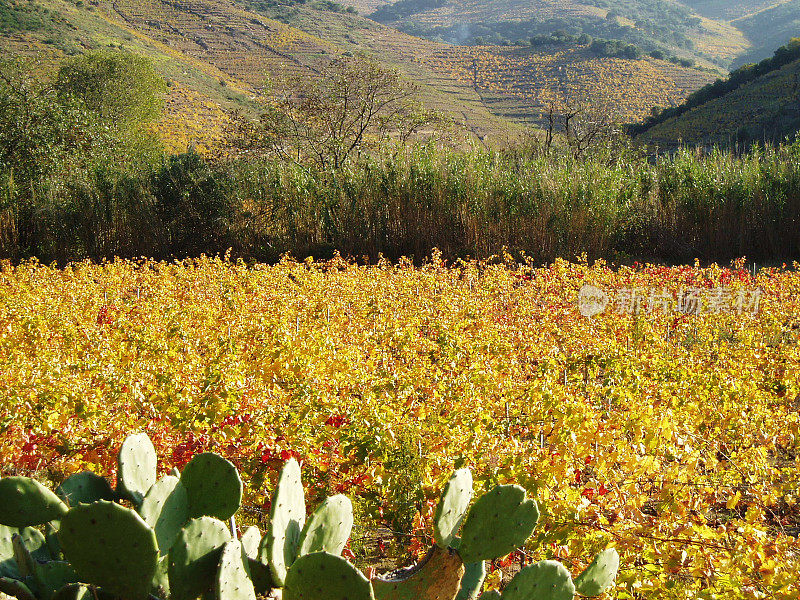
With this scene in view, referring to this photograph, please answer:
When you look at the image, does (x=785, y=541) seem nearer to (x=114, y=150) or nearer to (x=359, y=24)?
(x=114, y=150)

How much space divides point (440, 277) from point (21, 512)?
588 centimetres

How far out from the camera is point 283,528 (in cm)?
149

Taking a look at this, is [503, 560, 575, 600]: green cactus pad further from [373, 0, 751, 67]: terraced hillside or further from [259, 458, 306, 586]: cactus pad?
[373, 0, 751, 67]: terraced hillside

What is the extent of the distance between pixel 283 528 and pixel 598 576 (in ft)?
2.62

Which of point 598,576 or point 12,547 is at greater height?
point 12,547

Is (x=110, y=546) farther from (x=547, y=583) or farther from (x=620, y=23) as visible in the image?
(x=620, y=23)

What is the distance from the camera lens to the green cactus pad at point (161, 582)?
1.46m

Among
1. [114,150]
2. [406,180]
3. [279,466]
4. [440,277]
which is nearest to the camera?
[279,466]

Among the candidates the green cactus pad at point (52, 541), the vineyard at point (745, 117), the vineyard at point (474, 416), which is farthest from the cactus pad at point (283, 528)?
the vineyard at point (745, 117)

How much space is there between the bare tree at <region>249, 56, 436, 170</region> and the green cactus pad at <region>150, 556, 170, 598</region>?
13.8 meters

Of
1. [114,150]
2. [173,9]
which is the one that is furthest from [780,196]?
[173,9]

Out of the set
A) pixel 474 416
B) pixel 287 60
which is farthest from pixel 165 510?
pixel 287 60

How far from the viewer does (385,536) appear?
2898 mm

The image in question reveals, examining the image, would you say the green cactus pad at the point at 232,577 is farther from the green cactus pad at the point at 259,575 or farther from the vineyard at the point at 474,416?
the vineyard at the point at 474,416
